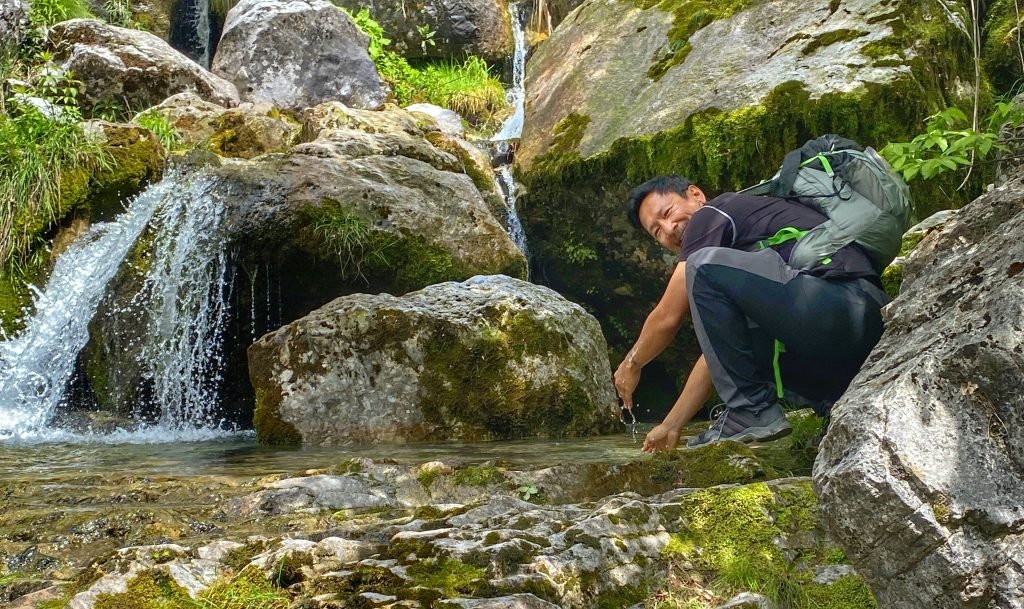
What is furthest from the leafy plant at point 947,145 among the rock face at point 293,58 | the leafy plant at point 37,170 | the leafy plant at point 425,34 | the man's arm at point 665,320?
the leafy plant at point 425,34

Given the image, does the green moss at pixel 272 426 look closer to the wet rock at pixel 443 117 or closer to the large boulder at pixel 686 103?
the large boulder at pixel 686 103

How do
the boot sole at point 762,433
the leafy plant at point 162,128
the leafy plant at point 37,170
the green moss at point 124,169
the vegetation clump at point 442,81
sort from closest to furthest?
the boot sole at point 762,433, the leafy plant at point 37,170, the green moss at point 124,169, the leafy plant at point 162,128, the vegetation clump at point 442,81

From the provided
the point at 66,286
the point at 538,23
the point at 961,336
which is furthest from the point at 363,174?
the point at 538,23

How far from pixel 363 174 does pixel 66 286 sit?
2636 mm

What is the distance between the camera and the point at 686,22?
8.66 meters

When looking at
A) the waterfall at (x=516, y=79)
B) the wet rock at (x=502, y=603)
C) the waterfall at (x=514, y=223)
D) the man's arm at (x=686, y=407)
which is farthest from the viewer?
the waterfall at (x=516, y=79)

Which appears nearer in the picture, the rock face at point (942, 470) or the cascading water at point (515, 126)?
the rock face at point (942, 470)

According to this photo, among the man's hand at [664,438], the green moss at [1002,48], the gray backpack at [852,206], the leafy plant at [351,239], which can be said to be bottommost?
the man's hand at [664,438]

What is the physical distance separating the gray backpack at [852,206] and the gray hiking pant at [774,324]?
113mm

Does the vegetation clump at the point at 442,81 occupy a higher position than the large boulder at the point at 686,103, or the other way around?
the vegetation clump at the point at 442,81

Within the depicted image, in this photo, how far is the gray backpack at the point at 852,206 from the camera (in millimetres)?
3051

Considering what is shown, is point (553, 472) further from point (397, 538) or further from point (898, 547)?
point (898, 547)

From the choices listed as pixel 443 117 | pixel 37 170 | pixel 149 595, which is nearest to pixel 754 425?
pixel 149 595

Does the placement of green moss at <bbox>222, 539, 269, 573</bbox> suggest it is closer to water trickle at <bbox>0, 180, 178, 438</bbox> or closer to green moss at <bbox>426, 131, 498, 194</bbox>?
water trickle at <bbox>0, 180, 178, 438</bbox>
